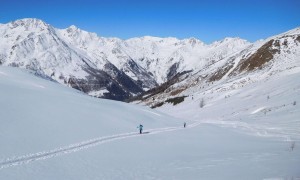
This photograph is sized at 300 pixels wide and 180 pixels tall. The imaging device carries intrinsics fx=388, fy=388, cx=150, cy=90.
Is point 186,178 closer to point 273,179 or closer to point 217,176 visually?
point 217,176

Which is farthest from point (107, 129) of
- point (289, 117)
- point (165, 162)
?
point (289, 117)

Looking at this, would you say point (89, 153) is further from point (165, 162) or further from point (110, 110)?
point (110, 110)

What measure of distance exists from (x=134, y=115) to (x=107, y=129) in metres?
17.5

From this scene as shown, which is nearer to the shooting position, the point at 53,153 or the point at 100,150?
the point at 53,153

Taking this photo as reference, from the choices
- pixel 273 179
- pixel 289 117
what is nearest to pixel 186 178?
pixel 273 179

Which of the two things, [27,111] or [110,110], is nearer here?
[27,111]

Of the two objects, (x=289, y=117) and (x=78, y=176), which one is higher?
(x=289, y=117)

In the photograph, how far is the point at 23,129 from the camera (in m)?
33.1

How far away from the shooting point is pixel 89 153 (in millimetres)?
30062

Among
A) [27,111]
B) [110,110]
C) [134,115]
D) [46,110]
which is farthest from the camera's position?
[134,115]

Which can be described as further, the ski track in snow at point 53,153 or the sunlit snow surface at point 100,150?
the ski track in snow at point 53,153

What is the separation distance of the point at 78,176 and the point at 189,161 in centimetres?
878

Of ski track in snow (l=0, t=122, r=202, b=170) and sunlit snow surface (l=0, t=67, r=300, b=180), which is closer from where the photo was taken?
sunlit snow surface (l=0, t=67, r=300, b=180)

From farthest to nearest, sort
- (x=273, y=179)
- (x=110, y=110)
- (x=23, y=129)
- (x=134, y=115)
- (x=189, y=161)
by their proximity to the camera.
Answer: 1. (x=134, y=115)
2. (x=110, y=110)
3. (x=23, y=129)
4. (x=189, y=161)
5. (x=273, y=179)
